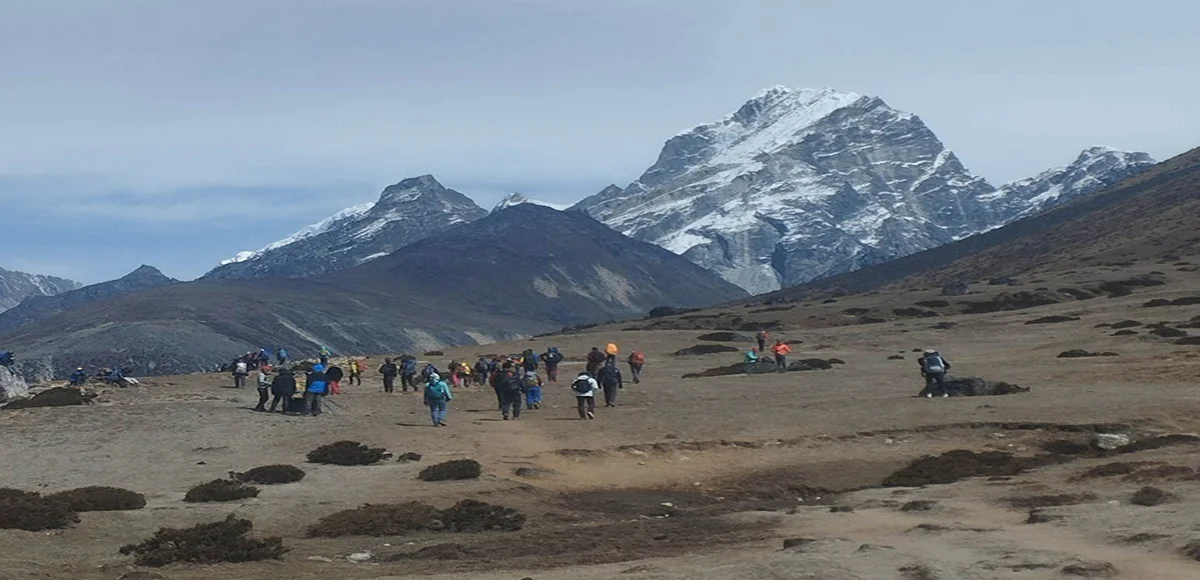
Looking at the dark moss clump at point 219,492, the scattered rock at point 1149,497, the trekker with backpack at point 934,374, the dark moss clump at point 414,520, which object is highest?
the trekker with backpack at point 934,374

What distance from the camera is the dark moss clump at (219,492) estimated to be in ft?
85.0

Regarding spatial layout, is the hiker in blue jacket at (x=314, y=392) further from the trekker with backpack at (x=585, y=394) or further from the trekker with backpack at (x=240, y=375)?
the trekker with backpack at (x=240, y=375)

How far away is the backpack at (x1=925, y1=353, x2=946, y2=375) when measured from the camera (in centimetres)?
4219

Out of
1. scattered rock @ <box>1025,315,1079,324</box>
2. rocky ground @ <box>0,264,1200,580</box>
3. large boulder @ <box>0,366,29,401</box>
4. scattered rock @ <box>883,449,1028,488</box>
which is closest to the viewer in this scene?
rocky ground @ <box>0,264,1200,580</box>

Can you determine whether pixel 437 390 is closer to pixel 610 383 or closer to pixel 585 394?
pixel 585 394

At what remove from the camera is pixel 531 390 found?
4538cm

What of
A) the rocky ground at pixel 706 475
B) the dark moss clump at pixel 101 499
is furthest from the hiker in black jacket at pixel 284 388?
the dark moss clump at pixel 101 499

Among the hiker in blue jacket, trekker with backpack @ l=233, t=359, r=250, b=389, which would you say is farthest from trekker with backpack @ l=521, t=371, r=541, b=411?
trekker with backpack @ l=233, t=359, r=250, b=389

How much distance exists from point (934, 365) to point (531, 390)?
46.6 feet

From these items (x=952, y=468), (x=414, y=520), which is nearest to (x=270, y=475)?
(x=414, y=520)

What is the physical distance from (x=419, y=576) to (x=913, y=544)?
24.7 ft

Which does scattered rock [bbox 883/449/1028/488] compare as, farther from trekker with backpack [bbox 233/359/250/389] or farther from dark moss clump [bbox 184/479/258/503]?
trekker with backpack [bbox 233/359/250/389]

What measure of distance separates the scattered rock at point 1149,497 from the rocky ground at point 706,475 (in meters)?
0.07

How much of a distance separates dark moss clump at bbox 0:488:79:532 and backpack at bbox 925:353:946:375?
2848 centimetres
